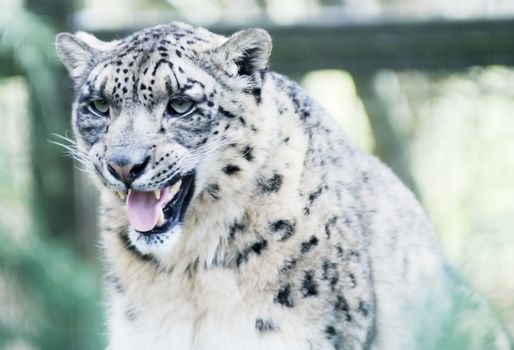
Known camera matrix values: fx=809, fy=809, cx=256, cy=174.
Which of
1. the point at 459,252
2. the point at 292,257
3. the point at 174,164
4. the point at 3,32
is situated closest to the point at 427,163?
the point at 292,257

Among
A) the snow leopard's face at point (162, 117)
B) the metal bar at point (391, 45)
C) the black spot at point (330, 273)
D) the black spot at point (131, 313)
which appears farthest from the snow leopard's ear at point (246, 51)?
the metal bar at point (391, 45)

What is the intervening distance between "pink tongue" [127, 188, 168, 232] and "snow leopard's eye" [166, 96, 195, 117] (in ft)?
0.81

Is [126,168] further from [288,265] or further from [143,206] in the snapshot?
[288,265]

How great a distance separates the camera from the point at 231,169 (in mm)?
2713

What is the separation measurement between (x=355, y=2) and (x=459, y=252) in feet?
18.6

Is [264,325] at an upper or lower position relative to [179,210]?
lower

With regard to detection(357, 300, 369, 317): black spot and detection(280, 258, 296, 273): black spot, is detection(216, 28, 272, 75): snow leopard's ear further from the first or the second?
detection(357, 300, 369, 317): black spot

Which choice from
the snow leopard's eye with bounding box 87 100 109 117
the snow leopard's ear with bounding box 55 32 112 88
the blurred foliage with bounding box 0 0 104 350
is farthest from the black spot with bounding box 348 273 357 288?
the blurred foliage with bounding box 0 0 104 350

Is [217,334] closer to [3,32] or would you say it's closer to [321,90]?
[3,32]

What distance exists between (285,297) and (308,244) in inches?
8.0

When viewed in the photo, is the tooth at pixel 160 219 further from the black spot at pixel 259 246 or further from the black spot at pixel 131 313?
the black spot at pixel 131 313

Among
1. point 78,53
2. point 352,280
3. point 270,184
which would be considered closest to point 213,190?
point 270,184

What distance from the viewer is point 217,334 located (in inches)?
109

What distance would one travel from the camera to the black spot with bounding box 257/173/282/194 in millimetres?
2816
